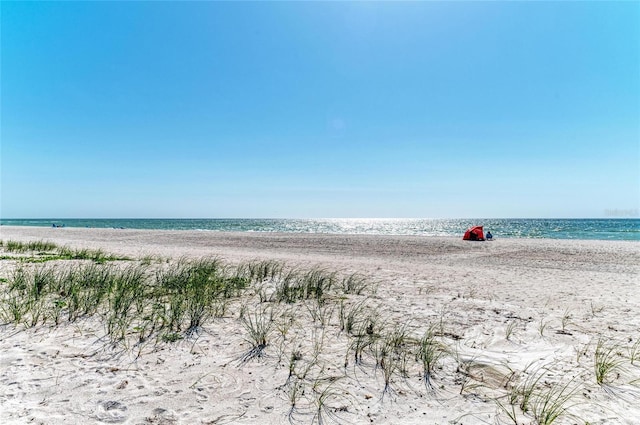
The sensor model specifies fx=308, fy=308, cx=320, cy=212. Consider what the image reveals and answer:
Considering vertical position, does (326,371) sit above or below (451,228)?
above

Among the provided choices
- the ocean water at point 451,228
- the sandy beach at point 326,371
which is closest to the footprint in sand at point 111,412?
the sandy beach at point 326,371

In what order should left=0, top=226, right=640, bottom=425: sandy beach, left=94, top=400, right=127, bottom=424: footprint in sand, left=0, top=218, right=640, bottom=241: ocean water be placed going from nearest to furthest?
left=94, top=400, right=127, bottom=424: footprint in sand < left=0, top=226, right=640, bottom=425: sandy beach < left=0, top=218, right=640, bottom=241: ocean water

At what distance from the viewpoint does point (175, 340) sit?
431 cm

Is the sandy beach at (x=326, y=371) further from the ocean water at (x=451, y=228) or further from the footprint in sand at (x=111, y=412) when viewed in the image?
the ocean water at (x=451, y=228)

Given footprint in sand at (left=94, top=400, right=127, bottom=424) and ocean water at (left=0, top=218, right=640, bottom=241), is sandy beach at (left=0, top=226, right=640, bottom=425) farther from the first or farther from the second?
ocean water at (left=0, top=218, right=640, bottom=241)

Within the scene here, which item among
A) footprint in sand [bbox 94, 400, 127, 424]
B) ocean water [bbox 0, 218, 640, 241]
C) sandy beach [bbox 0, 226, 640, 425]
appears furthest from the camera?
ocean water [bbox 0, 218, 640, 241]

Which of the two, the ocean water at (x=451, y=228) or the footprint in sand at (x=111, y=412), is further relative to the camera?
the ocean water at (x=451, y=228)

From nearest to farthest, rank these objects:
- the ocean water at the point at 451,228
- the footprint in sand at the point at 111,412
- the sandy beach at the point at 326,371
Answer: the footprint in sand at the point at 111,412 < the sandy beach at the point at 326,371 < the ocean water at the point at 451,228

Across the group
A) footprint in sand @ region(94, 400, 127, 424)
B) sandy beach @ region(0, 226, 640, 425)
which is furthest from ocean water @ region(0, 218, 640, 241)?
footprint in sand @ region(94, 400, 127, 424)

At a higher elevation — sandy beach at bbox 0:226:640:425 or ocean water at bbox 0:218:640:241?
sandy beach at bbox 0:226:640:425

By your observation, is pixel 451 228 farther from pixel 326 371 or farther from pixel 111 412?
pixel 111 412

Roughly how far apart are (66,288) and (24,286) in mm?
869

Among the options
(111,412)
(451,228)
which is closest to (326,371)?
(111,412)

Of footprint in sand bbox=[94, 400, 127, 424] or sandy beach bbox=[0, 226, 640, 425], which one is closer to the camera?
footprint in sand bbox=[94, 400, 127, 424]
